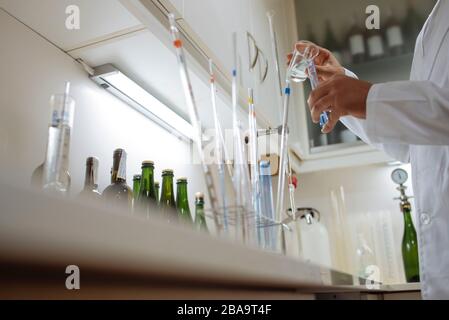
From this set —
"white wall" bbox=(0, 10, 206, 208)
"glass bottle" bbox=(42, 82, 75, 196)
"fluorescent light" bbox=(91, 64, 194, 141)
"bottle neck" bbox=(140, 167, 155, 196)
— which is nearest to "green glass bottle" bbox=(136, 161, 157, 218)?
"bottle neck" bbox=(140, 167, 155, 196)

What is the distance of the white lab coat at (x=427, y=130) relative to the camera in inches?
30.6

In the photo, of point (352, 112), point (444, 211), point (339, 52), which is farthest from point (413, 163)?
point (339, 52)

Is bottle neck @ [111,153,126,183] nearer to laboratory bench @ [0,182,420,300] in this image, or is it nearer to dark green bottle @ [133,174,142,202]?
dark green bottle @ [133,174,142,202]

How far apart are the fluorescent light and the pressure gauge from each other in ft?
3.60

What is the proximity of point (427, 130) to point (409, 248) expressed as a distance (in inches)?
53.1

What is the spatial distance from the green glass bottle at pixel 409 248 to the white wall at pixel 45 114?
48.8 inches

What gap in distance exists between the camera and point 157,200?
1130 millimetres

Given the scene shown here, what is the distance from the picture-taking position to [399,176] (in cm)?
205

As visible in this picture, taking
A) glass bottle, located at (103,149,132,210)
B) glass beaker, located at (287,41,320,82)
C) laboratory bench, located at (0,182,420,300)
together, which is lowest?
laboratory bench, located at (0,182,420,300)

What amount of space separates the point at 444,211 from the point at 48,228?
88 centimetres

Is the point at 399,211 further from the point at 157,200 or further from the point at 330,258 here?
the point at 157,200

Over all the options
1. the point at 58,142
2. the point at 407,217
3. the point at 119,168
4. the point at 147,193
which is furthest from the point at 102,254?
the point at 407,217

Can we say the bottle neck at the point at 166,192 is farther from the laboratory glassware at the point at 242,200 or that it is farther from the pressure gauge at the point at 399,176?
the pressure gauge at the point at 399,176

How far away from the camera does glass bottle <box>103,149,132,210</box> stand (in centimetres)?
95
